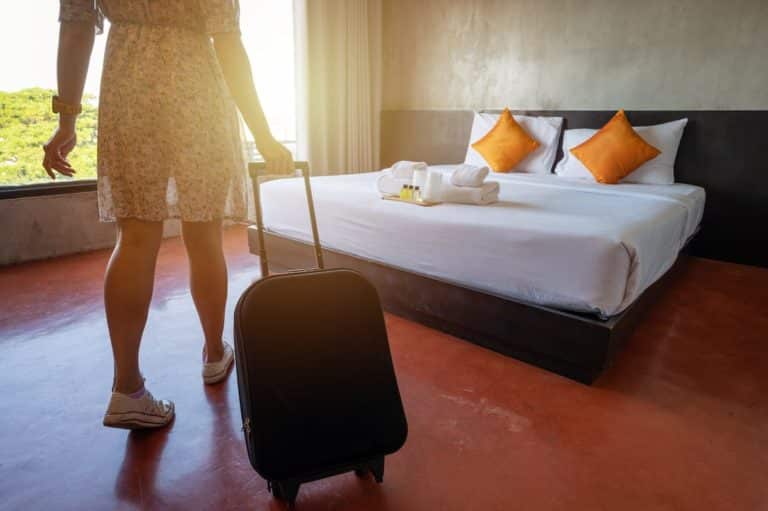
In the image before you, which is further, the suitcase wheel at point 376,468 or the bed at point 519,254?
the bed at point 519,254

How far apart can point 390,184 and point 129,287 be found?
1.40m

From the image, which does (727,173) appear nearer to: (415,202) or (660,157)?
(660,157)

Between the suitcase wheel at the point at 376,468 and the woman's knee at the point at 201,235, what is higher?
the woman's knee at the point at 201,235

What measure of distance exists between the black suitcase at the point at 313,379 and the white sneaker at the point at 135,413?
0.45 m

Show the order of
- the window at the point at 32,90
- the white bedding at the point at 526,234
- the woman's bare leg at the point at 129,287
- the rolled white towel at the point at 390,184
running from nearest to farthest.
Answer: the woman's bare leg at the point at 129,287, the white bedding at the point at 526,234, the rolled white towel at the point at 390,184, the window at the point at 32,90

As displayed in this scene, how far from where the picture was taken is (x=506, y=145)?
3.46m

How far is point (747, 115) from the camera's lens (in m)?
2.88

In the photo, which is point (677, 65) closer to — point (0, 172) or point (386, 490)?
point (386, 490)

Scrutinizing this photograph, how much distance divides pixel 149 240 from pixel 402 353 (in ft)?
3.44

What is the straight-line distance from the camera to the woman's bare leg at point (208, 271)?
140cm

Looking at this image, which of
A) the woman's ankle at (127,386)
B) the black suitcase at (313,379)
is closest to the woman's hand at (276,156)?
the black suitcase at (313,379)

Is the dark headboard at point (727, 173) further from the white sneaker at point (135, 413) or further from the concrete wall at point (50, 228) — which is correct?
the concrete wall at point (50, 228)

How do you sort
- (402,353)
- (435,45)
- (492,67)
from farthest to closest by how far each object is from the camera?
(435,45) < (492,67) < (402,353)

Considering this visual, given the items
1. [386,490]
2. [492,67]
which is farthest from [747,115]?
[386,490]
